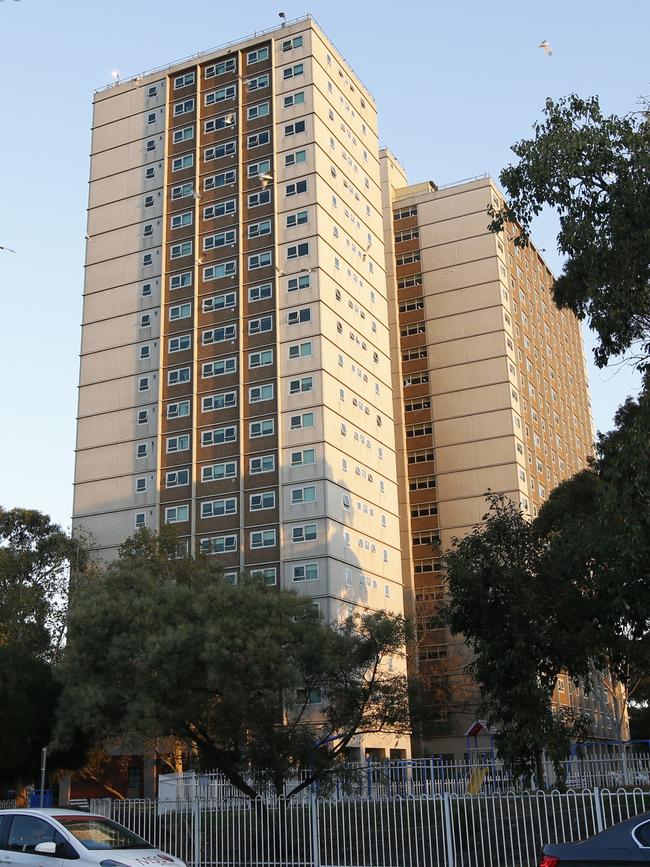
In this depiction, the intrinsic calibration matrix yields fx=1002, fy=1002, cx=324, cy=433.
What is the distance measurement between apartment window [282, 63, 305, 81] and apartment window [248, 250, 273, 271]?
561 inches

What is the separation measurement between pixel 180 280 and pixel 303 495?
20044 millimetres

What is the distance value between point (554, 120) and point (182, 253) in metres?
54.8

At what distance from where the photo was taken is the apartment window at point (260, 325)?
71250 millimetres

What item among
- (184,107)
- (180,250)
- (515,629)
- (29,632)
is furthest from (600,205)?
(184,107)

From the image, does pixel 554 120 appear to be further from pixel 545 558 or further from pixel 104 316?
Answer: pixel 104 316

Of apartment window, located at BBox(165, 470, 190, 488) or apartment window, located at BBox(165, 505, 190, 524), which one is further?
apartment window, located at BBox(165, 470, 190, 488)

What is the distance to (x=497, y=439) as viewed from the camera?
84.1 meters

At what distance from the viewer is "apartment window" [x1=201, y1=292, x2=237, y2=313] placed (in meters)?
73.1

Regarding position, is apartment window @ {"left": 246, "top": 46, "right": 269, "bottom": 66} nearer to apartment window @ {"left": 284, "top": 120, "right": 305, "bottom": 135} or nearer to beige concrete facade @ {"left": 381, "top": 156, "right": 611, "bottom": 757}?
apartment window @ {"left": 284, "top": 120, "right": 305, "bottom": 135}

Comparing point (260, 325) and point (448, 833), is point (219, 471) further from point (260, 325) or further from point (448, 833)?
point (448, 833)

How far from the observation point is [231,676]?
92.0ft

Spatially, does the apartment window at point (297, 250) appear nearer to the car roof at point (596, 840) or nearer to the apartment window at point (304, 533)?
the apartment window at point (304, 533)

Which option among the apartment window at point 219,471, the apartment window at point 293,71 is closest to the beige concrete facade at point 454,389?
the apartment window at point 219,471

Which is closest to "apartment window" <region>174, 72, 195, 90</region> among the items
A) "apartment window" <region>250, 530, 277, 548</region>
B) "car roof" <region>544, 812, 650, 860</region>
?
"apartment window" <region>250, 530, 277, 548</region>
